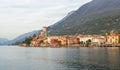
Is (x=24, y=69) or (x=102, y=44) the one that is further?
(x=102, y=44)

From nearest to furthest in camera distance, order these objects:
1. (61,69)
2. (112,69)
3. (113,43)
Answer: (112,69) < (61,69) < (113,43)

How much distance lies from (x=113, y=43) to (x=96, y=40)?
19528mm

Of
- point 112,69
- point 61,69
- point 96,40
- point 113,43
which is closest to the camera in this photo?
point 112,69

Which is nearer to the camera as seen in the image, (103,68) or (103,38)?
(103,68)

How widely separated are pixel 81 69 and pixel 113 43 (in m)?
136

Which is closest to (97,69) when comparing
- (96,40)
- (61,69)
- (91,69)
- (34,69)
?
(91,69)

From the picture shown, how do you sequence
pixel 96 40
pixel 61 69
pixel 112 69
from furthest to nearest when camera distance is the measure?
pixel 96 40, pixel 61 69, pixel 112 69

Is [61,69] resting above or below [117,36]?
below

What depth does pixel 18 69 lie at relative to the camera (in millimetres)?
50188

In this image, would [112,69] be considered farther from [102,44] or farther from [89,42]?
[89,42]

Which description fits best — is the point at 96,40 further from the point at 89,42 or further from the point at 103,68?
the point at 103,68

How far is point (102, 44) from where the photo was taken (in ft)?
607

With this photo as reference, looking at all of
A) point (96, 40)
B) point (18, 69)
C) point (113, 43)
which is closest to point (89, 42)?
point (96, 40)

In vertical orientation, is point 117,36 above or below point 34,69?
above
